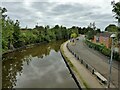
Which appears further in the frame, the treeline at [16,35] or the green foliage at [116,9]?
the treeline at [16,35]

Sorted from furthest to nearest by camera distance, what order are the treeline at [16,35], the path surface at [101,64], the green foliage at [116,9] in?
A: 1. the treeline at [16,35]
2. the green foliage at [116,9]
3. the path surface at [101,64]

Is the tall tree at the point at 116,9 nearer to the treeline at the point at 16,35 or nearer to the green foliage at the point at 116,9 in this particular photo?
the green foliage at the point at 116,9

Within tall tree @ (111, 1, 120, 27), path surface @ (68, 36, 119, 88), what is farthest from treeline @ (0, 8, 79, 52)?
tall tree @ (111, 1, 120, 27)

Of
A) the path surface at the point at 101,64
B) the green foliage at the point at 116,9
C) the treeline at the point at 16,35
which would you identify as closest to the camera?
the path surface at the point at 101,64

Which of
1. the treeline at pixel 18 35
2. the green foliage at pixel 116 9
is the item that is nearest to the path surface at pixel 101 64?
the green foliage at pixel 116 9

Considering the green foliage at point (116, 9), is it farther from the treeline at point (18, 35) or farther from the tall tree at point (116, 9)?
the treeline at point (18, 35)

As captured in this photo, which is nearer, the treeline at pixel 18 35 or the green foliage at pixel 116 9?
the green foliage at pixel 116 9

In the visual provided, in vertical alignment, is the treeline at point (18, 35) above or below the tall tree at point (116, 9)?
below

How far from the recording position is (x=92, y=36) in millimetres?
75688

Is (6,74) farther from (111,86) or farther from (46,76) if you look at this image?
(111,86)

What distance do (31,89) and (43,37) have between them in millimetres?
62963

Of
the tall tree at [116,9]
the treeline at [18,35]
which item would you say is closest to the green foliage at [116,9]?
the tall tree at [116,9]

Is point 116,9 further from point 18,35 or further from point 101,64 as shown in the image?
point 18,35

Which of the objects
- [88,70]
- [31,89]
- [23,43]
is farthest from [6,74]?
[23,43]
